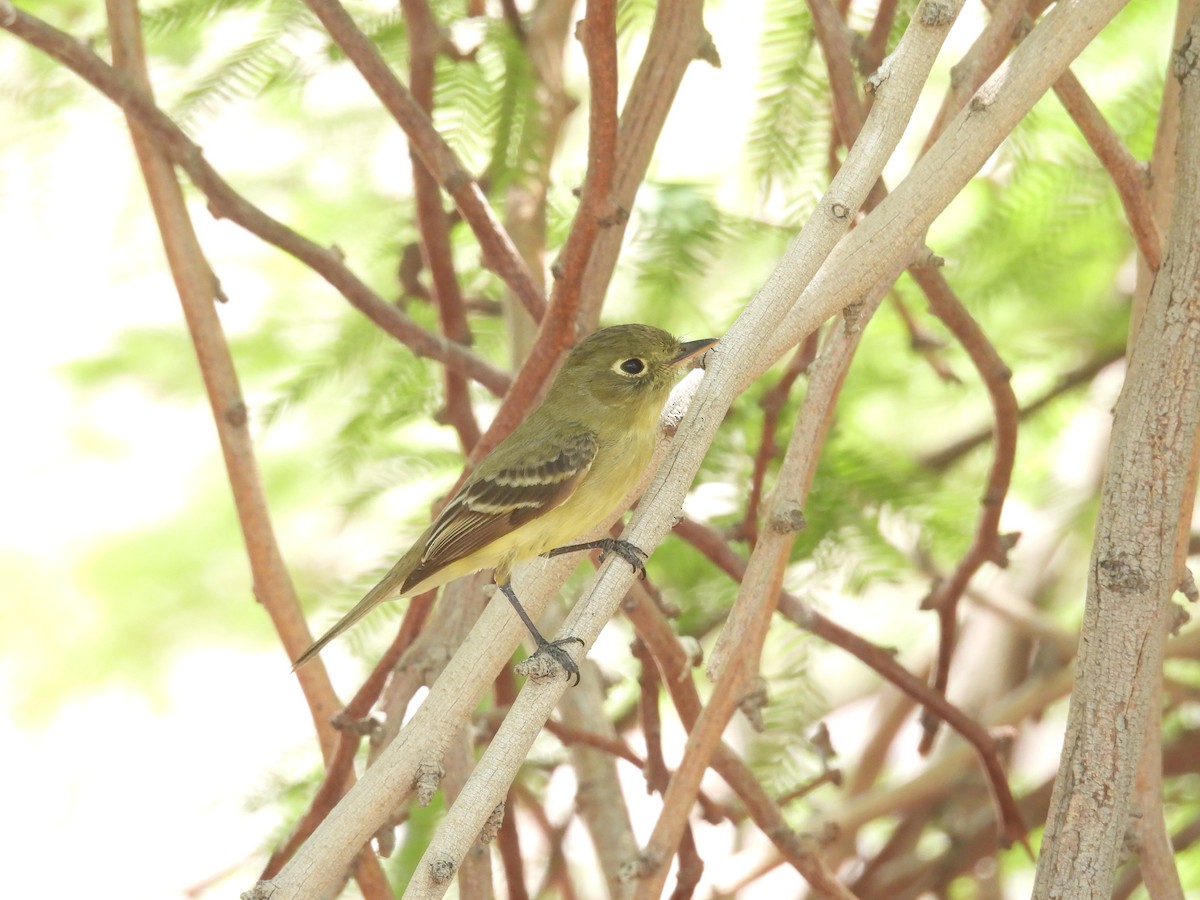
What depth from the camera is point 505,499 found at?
3344mm

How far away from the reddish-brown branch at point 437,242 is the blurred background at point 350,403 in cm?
21

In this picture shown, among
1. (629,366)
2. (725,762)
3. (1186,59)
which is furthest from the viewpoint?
(629,366)

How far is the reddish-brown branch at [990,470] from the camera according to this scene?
321 centimetres

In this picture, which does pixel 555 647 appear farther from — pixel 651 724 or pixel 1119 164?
pixel 1119 164

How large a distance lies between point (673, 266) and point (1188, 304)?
148 centimetres

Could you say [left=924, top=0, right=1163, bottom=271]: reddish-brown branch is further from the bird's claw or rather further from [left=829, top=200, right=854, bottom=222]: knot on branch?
the bird's claw

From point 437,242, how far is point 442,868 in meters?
2.21

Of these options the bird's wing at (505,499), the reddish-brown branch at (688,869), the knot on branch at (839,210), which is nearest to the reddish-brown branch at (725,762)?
the reddish-brown branch at (688,869)

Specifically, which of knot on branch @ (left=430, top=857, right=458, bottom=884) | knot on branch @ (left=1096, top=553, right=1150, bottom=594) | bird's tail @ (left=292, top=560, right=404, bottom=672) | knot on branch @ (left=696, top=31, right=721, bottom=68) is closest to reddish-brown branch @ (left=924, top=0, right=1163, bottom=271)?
knot on branch @ (left=696, top=31, right=721, bottom=68)

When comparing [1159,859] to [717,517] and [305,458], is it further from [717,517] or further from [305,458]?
[305,458]

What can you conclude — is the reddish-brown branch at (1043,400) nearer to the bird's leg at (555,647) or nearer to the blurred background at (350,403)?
the blurred background at (350,403)

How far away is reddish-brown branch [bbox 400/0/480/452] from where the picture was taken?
3.74 meters

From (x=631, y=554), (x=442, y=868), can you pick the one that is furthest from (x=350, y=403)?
(x=442, y=868)

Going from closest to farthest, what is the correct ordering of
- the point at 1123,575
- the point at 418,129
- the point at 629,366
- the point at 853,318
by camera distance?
the point at 1123,575
the point at 853,318
the point at 418,129
the point at 629,366
